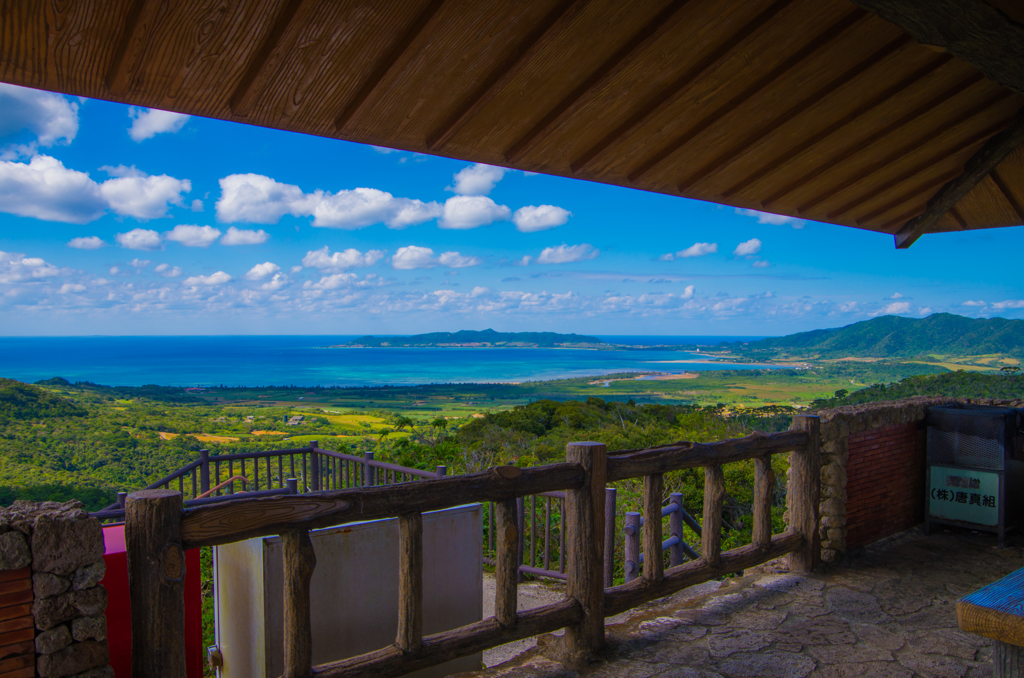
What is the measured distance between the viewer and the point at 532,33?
2117 millimetres

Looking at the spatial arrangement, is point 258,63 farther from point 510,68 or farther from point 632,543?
point 632,543

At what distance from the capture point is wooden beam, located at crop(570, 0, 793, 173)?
90.8 inches

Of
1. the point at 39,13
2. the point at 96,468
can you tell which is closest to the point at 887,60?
the point at 39,13

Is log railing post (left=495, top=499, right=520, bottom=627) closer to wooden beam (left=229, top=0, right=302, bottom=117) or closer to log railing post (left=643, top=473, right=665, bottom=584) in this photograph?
log railing post (left=643, top=473, right=665, bottom=584)

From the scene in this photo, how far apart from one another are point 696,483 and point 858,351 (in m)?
14.2

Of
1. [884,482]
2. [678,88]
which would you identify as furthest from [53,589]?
[884,482]

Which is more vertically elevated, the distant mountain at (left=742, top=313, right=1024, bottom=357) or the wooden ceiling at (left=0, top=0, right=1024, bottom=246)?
the wooden ceiling at (left=0, top=0, right=1024, bottom=246)

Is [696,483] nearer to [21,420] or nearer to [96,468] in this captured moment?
[96,468]

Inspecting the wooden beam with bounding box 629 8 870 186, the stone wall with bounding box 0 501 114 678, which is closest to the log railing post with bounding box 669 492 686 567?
the wooden beam with bounding box 629 8 870 186

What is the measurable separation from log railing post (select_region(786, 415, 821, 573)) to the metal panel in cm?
269

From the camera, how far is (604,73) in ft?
7.80

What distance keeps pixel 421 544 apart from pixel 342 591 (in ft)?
1.43

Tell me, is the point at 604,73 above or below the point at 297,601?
above

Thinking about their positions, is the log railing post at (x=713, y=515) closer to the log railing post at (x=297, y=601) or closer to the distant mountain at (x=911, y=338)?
the log railing post at (x=297, y=601)
